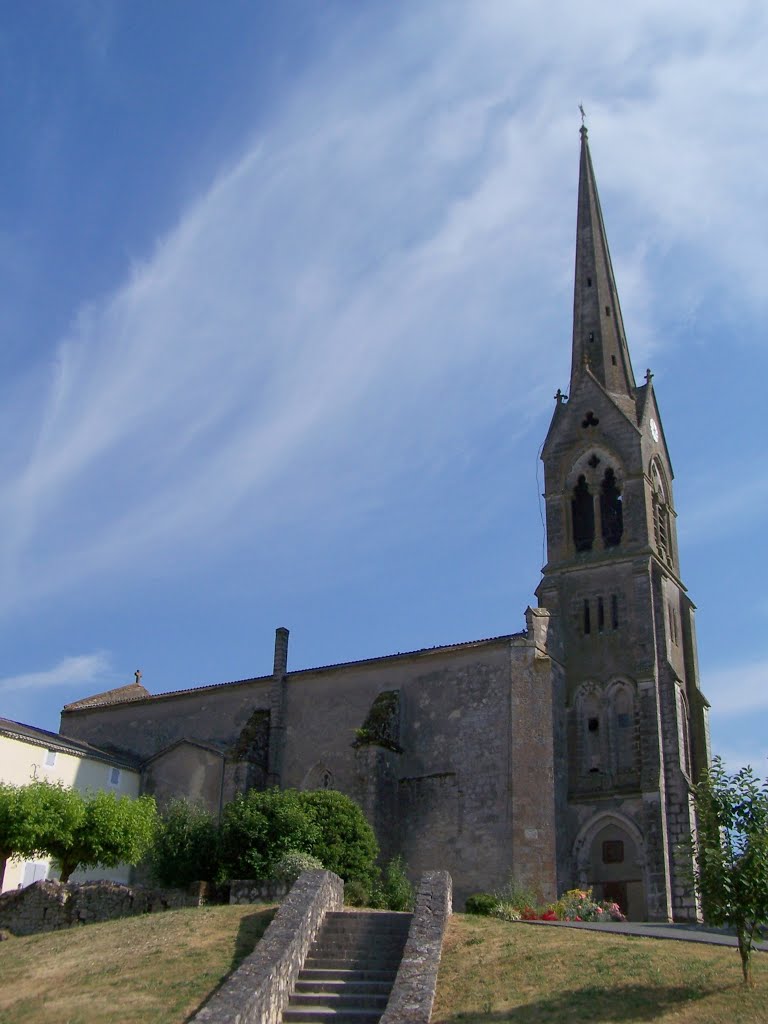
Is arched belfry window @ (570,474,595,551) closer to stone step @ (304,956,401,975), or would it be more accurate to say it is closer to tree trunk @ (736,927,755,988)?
stone step @ (304,956,401,975)

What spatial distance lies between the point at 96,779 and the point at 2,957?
18.1 meters

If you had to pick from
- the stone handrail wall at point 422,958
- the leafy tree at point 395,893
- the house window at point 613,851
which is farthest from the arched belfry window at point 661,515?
the stone handrail wall at point 422,958

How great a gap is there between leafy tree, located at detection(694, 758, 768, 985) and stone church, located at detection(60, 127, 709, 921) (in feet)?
46.6

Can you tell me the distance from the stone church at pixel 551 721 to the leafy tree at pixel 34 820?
926cm

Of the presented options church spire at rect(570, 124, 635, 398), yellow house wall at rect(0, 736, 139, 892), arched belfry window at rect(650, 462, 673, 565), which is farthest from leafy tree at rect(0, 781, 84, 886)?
church spire at rect(570, 124, 635, 398)

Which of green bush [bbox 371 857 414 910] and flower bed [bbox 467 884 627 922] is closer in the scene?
flower bed [bbox 467 884 627 922]

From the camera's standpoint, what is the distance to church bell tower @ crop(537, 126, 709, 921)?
103 feet

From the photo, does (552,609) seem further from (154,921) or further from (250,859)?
(154,921)

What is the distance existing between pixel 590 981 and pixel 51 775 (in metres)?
24.2

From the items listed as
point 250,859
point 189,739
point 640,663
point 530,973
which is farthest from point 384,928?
point 189,739

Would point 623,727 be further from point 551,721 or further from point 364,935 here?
point 364,935

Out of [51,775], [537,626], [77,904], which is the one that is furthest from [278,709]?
[77,904]

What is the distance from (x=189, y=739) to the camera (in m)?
37.8

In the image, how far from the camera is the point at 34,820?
26344mm
